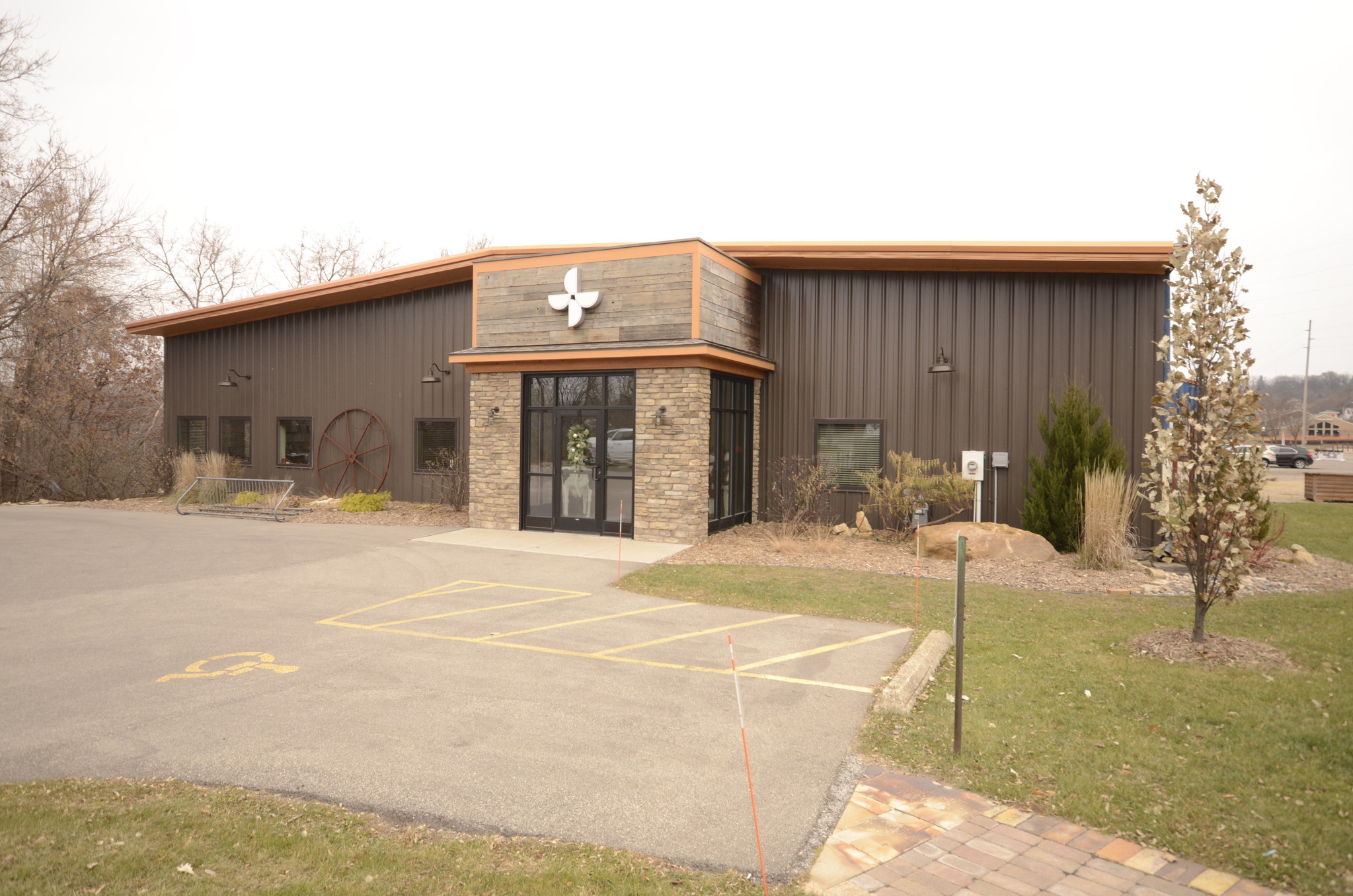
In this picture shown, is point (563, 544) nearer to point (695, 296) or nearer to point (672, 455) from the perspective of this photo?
point (672, 455)

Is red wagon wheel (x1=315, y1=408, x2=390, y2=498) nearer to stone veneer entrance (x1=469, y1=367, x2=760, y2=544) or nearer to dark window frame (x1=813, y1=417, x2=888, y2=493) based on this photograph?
stone veneer entrance (x1=469, y1=367, x2=760, y2=544)

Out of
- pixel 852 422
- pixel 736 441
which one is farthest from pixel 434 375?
pixel 852 422

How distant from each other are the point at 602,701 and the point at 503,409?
9.10 metres

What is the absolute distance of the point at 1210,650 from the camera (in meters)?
6.60

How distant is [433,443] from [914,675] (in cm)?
1454

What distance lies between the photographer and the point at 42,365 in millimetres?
23109

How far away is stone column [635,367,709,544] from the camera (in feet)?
41.2

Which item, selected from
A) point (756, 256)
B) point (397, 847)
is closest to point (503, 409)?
point (756, 256)

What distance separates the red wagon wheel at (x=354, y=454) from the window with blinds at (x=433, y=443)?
0.92 m

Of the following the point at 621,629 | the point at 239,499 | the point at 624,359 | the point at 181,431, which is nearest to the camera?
the point at 621,629

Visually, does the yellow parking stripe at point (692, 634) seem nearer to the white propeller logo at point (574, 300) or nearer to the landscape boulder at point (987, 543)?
the landscape boulder at point (987, 543)

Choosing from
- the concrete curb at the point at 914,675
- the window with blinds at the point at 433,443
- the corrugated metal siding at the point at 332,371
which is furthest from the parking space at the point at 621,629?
the corrugated metal siding at the point at 332,371

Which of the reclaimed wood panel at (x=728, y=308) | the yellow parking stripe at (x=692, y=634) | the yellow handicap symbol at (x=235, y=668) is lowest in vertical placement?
the yellow handicap symbol at (x=235, y=668)

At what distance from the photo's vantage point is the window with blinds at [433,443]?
18156 millimetres
